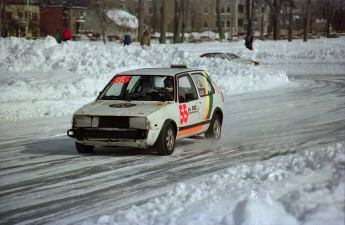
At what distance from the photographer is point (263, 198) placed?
5750 mm

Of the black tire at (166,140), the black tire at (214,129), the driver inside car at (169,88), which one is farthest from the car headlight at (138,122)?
the black tire at (214,129)

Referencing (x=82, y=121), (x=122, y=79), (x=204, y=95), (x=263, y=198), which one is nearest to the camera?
(x=263, y=198)

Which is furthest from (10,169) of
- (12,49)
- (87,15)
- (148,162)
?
(87,15)

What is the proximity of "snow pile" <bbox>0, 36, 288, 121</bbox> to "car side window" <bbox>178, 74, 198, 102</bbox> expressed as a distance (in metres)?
6.34

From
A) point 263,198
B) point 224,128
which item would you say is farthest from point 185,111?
point 263,198

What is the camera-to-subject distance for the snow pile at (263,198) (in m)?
5.30

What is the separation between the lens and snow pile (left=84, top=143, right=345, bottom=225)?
209 inches

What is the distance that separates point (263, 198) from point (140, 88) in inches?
221

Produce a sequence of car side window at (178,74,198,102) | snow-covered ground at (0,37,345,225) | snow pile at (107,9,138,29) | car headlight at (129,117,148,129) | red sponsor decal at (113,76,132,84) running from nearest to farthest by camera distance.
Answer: snow-covered ground at (0,37,345,225) < car headlight at (129,117,148,129) < car side window at (178,74,198,102) < red sponsor decal at (113,76,132,84) < snow pile at (107,9,138,29)

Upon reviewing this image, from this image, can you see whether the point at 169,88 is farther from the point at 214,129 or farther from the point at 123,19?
the point at 123,19

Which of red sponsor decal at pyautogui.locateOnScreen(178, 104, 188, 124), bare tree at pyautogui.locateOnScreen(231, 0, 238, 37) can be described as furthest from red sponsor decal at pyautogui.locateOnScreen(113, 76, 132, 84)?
bare tree at pyautogui.locateOnScreen(231, 0, 238, 37)

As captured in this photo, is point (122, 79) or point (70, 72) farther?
point (70, 72)

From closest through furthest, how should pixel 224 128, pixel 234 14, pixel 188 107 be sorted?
pixel 188 107 → pixel 224 128 → pixel 234 14

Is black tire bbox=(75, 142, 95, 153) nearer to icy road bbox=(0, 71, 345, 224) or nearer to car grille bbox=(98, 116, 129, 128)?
icy road bbox=(0, 71, 345, 224)
